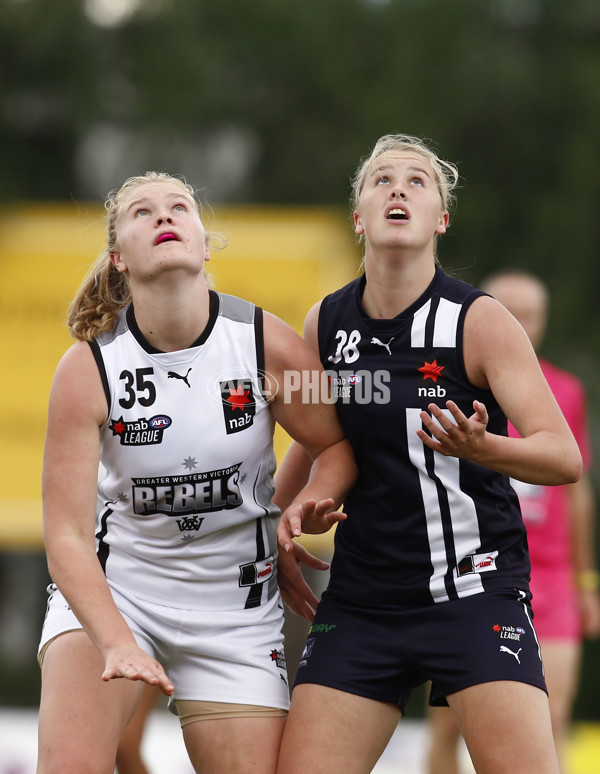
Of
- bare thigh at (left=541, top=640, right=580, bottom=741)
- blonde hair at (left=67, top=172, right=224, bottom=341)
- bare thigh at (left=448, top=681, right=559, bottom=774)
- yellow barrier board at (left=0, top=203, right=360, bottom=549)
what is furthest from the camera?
yellow barrier board at (left=0, top=203, right=360, bottom=549)

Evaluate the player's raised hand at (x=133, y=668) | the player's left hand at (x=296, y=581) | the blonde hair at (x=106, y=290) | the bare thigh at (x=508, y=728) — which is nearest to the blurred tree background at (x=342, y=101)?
the blonde hair at (x=106, y=290)

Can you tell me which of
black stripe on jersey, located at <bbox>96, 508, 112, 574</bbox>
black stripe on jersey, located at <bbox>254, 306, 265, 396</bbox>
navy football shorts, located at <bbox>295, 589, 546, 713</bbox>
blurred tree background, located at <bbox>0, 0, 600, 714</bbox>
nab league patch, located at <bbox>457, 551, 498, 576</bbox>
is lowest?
navy football shorts, located at <bbox>295, 589, 546, 713</bbox>

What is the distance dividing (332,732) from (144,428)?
1009 millimetres

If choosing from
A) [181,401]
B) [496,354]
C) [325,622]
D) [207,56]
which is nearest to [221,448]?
[181,401]

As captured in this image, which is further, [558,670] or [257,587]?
[558,670]

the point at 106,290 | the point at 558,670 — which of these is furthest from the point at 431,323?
the point at 558,670

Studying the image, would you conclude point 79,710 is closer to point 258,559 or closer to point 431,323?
point 258,559

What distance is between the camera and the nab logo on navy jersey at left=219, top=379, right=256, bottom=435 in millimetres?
3400

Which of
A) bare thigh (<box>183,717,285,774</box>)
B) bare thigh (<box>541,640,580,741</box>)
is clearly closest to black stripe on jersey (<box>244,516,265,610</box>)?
bare thigh (<box>183,717,285,774</box>)

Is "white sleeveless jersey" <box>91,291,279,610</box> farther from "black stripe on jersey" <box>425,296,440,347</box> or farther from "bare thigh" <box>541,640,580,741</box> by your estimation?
"bare thigh" <box>541,640,580,741</box>

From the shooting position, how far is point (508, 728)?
306 centimetres

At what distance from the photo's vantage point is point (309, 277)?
825cm

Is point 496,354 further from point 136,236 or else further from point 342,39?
point 342,39

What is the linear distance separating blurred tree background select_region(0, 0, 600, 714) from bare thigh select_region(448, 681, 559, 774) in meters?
8.31
